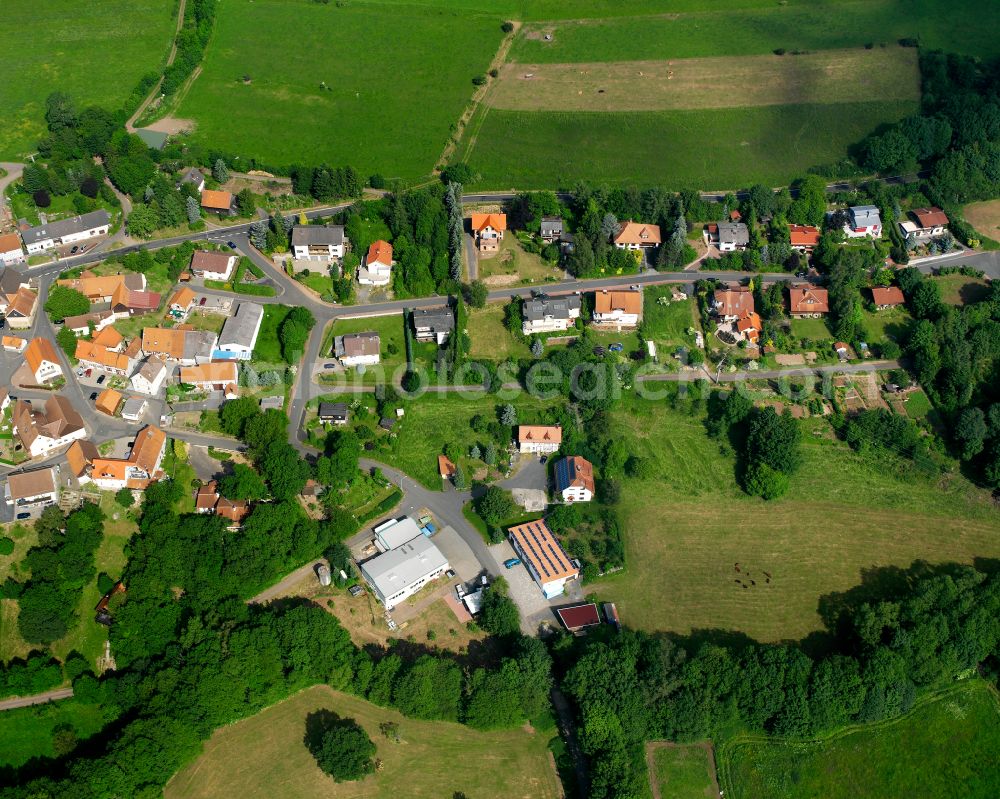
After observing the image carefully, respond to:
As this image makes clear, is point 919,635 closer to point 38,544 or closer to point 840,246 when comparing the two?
point 840,246

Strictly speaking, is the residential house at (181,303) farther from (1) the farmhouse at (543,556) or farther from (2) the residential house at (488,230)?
(1) the farmhouse at (543,556)

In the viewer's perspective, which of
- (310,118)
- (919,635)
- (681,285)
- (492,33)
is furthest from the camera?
(492,33)

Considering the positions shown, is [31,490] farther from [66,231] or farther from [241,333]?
[66,231]

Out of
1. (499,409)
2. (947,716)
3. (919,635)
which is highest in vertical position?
(499,409)

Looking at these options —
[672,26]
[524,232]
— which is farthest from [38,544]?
[672,26]

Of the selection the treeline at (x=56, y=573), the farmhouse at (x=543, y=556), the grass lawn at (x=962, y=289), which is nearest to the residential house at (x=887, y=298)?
the grass lawn at (x=962, y=289)
